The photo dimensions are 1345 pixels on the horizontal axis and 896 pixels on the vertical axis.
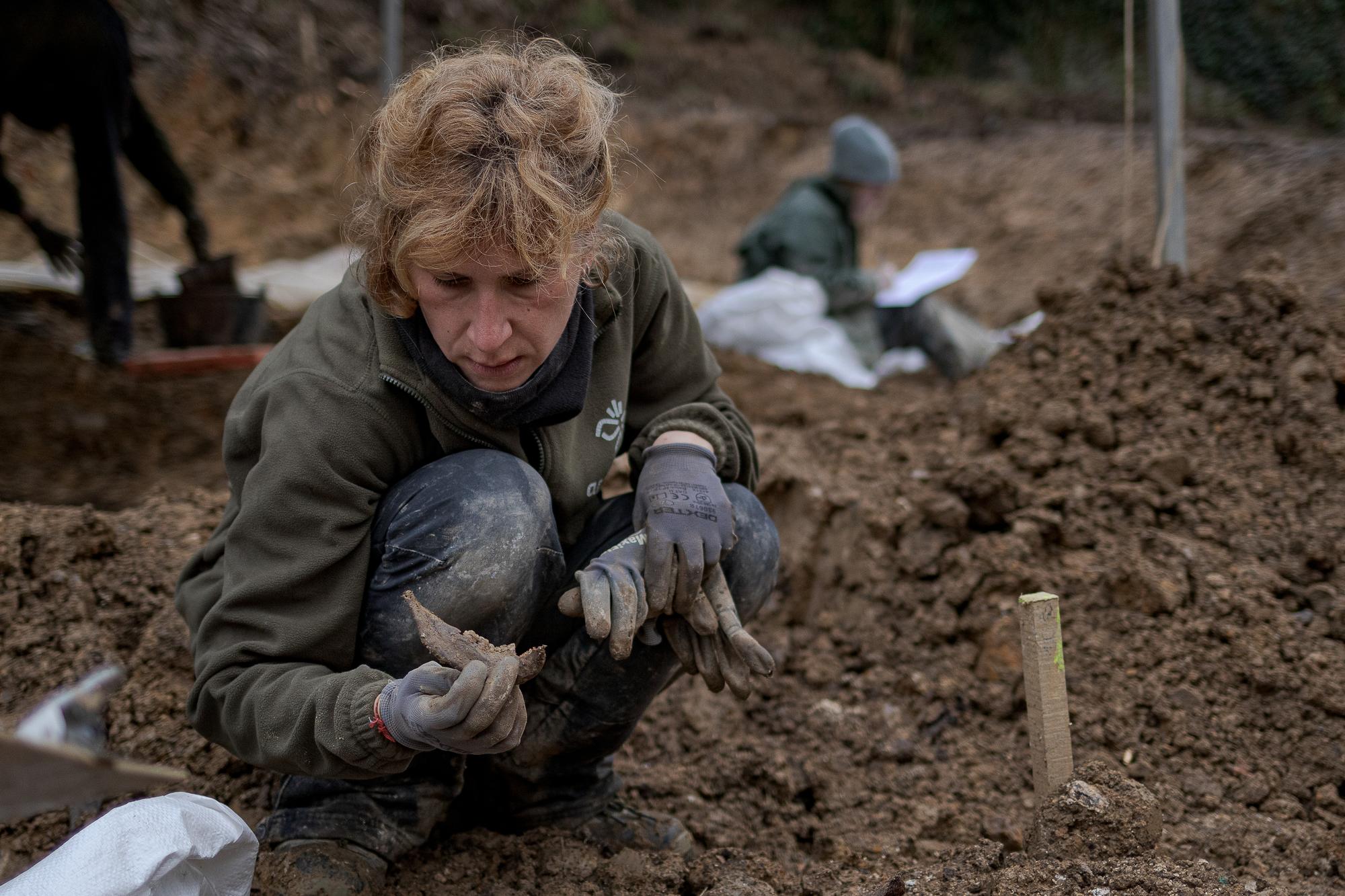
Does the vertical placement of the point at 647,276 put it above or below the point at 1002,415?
above

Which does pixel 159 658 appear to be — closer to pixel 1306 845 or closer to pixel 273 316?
pixel 1306 845

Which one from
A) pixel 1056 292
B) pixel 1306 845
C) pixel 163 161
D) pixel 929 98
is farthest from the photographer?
pixel 929 98

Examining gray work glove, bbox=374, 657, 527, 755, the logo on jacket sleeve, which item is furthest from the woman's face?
gray work glove, bbox=374, 657, 527, 755

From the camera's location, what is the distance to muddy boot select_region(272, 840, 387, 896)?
149cm

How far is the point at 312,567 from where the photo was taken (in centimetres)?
140

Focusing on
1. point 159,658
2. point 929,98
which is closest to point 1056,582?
point 159,658

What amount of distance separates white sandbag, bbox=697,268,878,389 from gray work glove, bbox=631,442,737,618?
2977 mm

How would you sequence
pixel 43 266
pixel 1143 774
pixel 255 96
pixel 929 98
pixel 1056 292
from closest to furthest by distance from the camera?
pixel 1143 774, pixel 1056 292, pixel 43 266, pixel 255 96, pixel 929 98

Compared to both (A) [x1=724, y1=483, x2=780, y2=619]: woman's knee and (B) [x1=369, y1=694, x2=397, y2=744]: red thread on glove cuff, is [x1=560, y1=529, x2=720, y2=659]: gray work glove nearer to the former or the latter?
(A) [x1=724, y1=483, x2=780, y2=619]: woman's knee

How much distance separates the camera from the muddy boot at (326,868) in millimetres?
1486

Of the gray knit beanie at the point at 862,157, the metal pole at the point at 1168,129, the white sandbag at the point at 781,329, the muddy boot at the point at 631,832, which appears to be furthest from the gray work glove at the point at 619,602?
the gray knit beanie at the point at 862,157

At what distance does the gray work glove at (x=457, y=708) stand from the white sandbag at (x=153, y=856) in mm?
293

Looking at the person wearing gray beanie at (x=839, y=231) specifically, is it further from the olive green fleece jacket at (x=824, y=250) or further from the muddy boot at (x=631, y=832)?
the muddy boot at (x=631, y=832)

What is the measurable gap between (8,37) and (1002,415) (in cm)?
301
